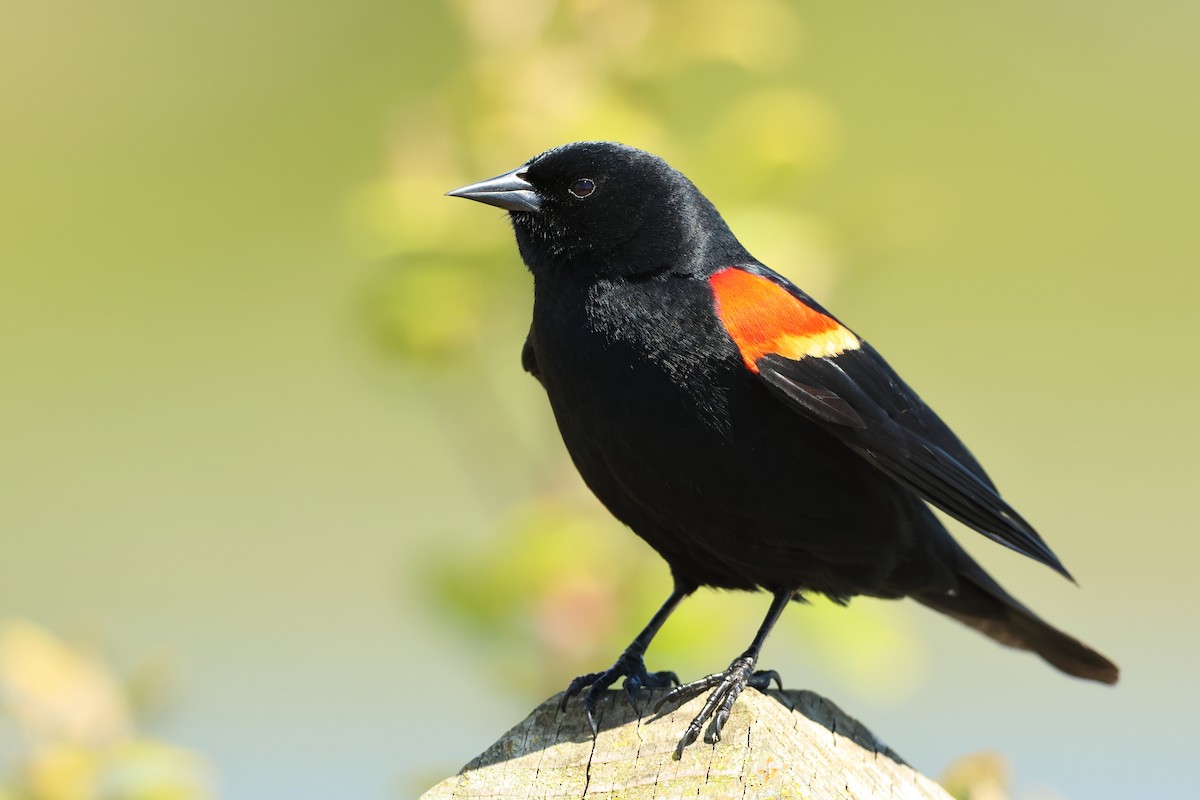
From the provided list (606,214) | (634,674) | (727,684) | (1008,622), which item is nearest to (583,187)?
(606,214)

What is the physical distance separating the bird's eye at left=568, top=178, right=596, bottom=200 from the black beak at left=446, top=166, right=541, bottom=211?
0.29 ft

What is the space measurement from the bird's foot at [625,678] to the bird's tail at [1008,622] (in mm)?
839

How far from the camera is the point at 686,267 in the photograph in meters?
2.73

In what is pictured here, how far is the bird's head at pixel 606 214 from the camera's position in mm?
2762

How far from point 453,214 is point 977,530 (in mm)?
1283

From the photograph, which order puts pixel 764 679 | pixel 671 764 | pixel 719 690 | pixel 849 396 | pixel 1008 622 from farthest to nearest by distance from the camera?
pixel 1008 622 → pixel 849 396 → pixel 764 679 → pixel 719 690 → pixel 671 764

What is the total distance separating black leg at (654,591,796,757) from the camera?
176 centimetres

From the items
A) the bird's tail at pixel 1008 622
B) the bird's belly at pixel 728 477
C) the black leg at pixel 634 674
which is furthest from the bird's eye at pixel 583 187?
the bird's tail at pixel 1008 622

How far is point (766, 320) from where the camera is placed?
257 cm

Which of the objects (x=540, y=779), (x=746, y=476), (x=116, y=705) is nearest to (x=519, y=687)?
(x=746, y=476)

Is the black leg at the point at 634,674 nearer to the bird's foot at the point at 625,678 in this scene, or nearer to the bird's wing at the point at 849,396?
the bird's foot at the point at 625,678

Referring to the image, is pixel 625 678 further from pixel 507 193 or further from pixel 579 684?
pixel 507 193

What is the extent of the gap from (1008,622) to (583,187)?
1461 mm

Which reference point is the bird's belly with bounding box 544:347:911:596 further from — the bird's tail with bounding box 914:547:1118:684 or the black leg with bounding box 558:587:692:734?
the bird's tail with bounding box 914:547:1118:684
